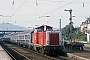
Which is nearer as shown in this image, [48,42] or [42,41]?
A: [48,42]

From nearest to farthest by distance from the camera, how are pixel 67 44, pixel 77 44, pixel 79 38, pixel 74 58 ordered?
pixel 74 58, pixel 77 44, pixel 67 44, pixel 79 38

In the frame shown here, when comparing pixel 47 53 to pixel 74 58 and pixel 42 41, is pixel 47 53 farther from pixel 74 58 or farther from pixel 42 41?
pixel 74 58

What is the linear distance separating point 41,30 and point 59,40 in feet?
9.84

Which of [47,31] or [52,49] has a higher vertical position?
[47,31]

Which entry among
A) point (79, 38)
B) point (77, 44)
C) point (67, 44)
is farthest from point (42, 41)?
point (79, 38)

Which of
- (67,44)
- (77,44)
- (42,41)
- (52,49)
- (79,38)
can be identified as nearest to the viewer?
(52,49)

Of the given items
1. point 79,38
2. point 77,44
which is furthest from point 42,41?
point 79,38

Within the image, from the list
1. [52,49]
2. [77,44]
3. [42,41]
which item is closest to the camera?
[52,49]

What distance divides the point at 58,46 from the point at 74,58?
308 centimetres

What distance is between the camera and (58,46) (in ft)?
80.9

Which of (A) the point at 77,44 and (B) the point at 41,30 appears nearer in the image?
(B) the point at 41,30

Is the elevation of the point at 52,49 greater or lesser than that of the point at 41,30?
lesser

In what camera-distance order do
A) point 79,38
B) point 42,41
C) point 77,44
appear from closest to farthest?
point 42,41
point 77,44
point 79,38

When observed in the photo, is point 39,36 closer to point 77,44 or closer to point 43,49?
point 43,49
